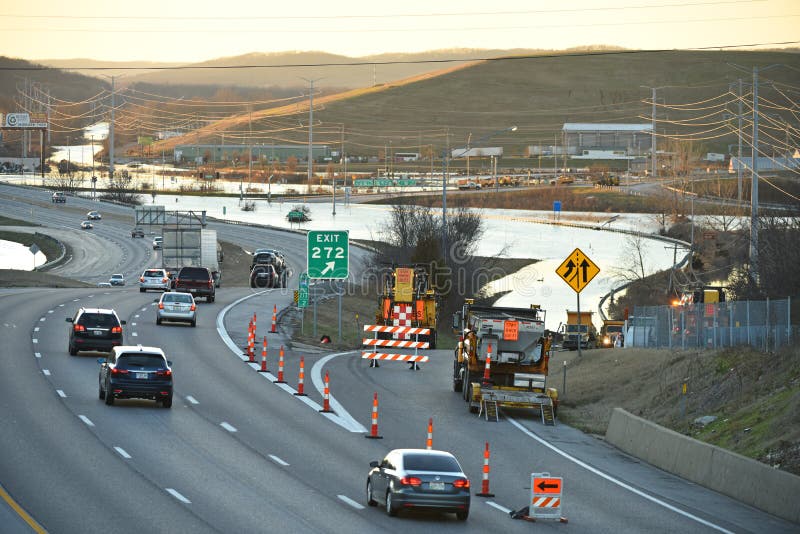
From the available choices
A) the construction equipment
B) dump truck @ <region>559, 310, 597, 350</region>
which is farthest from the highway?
dump truck @ <region>559, 310, 597, 350</region>

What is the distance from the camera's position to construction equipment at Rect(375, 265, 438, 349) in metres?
53.4

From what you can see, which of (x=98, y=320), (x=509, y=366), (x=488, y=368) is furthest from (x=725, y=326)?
(x=98, y=320)

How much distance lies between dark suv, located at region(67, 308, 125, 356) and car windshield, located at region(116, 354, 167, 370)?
10.2 m

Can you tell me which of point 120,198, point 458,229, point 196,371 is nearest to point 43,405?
point 196,371

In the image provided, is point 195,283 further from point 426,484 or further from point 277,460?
point 426,484

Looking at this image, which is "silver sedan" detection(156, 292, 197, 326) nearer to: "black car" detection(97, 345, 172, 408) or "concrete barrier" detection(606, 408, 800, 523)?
"black car" detection(97, 345, 172, 408)

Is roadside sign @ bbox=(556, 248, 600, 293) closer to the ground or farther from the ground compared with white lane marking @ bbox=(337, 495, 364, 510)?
farther from the ground

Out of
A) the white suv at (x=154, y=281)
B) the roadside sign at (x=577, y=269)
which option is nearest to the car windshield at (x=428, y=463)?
the roadside sign at (x=577, y=269)

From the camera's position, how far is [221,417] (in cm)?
3259

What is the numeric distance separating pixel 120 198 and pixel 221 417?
171 metres

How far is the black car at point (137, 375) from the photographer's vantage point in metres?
32.3

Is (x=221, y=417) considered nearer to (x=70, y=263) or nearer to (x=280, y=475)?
(x=280, y=475)

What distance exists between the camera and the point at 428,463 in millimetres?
21109

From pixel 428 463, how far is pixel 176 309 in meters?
34.8
